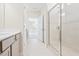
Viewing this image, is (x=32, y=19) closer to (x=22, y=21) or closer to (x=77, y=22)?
(x=22, y=21)

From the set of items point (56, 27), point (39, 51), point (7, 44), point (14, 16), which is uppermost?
point (14, 16)

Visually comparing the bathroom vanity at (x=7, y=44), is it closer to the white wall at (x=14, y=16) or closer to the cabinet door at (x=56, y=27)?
the white wall at (x=14, y=16)

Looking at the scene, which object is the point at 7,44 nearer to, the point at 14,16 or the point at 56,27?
the point at 14,16

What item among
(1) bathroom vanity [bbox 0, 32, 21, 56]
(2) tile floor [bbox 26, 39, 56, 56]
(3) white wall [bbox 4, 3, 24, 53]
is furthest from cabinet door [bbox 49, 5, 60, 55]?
(1) bathroom vanity [bbox 0, 32, 21, 56]

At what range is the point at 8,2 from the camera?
11.3ft

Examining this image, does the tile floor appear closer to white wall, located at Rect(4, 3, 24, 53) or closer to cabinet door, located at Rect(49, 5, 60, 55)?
cabinet door, located at Rect(49, 5, 60, 55)

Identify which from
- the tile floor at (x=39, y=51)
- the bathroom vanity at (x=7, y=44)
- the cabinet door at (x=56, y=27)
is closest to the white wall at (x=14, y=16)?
the tile floor at (x=39, y=51)

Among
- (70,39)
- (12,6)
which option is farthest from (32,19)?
(70,39)

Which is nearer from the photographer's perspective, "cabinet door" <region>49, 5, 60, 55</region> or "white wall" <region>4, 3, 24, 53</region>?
"white wall" <region>4, 3, 24, 53</region>

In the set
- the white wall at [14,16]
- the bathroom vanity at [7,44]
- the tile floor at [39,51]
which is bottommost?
the tile floor at [39,51]

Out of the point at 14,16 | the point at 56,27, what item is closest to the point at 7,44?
the point at 14,16

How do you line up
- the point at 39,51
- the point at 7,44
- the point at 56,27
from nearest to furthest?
the point at 7,44 < the point at 56,27 < the point at 39,51

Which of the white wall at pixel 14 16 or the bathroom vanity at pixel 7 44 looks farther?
the white wall at pixel 14 16

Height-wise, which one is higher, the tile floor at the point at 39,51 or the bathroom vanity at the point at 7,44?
the bathroom vanity at the point at 7,44
